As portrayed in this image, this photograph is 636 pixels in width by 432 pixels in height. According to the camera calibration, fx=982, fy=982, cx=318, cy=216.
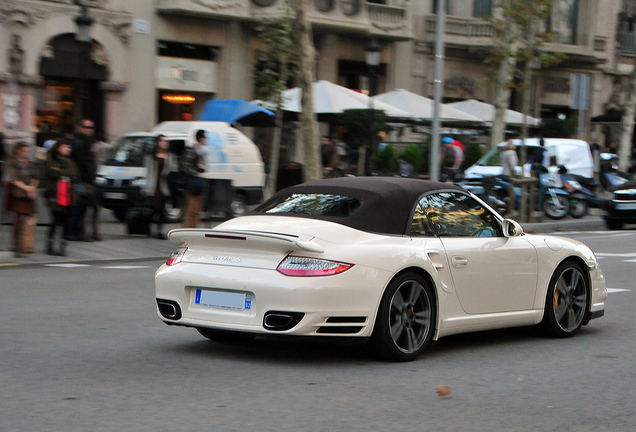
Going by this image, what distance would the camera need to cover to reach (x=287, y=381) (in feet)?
19.8

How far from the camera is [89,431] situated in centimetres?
471

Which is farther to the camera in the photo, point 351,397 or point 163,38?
point 163,38

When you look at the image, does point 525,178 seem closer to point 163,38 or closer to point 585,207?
point 585,207

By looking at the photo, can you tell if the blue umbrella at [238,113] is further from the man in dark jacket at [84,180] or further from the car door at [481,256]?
the car door at [481,256]

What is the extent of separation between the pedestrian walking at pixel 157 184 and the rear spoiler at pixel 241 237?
9423 millimetres

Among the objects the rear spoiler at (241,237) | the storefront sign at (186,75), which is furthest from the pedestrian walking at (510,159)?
the rear spoiler at (241,237)

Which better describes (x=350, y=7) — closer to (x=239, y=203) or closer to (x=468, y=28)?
(x=468, y=28)

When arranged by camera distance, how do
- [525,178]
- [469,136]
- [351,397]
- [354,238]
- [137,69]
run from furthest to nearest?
1. [469,136]
2. [137,69]
3. [525,178]
4. [354,238]
5. [351,397]

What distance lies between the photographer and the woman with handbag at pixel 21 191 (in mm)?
13438

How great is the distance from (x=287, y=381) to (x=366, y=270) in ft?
3.05

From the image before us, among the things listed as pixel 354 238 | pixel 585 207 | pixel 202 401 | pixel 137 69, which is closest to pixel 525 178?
pixel 585 207

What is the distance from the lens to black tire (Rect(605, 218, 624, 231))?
22188 mm

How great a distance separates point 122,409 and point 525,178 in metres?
17.8

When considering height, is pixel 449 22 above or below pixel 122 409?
above
